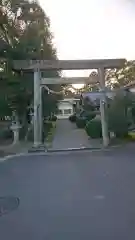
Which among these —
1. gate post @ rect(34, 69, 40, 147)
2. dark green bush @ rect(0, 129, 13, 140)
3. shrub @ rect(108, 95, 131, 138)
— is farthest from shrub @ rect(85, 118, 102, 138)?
dark green bush @ rect(0, 129, 13, 140)

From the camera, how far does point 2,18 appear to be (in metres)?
22.6

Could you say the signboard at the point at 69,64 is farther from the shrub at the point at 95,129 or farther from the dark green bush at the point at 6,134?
the dark green bush at the point at 6,134

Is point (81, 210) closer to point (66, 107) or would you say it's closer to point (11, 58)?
point (11, 58)

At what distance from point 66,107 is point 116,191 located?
6382 cm

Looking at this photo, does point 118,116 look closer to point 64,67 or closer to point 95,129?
point 95,129

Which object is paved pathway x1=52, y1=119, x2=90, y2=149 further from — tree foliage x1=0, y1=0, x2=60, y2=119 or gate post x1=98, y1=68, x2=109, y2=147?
tree foliage x1=0, y1=0, x2=60, y2=119

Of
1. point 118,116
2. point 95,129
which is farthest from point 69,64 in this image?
point 95,129

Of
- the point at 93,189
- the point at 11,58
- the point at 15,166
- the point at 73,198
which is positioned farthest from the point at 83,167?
the point at 11,58

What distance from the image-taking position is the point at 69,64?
18656mm

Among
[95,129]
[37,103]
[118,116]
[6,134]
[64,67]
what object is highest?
[64,67]

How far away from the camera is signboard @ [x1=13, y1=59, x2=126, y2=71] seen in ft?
60.8

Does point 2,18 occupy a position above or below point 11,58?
above

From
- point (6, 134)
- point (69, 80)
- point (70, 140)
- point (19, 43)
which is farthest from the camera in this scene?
point (6, 134)

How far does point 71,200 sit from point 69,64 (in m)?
12.0
